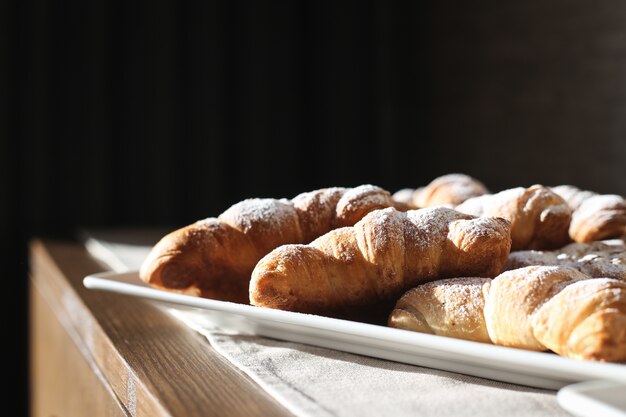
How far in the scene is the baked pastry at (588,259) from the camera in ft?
1.66

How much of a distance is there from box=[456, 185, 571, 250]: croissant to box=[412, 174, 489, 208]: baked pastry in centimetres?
9

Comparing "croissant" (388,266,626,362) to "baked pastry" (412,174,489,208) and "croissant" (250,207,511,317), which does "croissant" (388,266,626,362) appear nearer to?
"croissant" (250,207,511,317)

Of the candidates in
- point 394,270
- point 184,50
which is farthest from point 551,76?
point 394,270

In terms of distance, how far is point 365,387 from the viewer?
16.0 inches

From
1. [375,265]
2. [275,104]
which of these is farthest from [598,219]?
[275,104]

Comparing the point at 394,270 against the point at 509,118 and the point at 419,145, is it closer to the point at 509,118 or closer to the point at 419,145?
the point at 509,118

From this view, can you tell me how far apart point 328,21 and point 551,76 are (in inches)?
35.7

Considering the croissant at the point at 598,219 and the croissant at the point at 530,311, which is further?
the croissant at the point at 598,219

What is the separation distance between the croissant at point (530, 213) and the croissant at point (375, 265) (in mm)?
108

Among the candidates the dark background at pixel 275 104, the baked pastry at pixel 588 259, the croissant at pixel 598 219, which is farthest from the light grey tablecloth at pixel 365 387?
the dark background at pixel 275 104

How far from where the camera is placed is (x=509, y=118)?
9.29 ft

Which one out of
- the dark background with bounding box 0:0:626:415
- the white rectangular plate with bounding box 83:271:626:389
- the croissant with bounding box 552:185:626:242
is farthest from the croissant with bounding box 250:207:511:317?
the dark background with bounding box 0:0:626:415

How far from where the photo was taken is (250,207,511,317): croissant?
491mm

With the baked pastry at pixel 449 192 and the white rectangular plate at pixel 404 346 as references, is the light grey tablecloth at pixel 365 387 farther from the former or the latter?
the baked pastry at pixel 449 192
